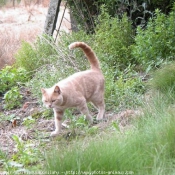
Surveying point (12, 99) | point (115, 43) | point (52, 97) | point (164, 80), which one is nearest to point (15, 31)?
point (115, 43)

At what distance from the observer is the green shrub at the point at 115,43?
834 centimetres

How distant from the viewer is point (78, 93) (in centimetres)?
588

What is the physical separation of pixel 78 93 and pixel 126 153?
219cm

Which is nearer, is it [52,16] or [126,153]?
[126,153]

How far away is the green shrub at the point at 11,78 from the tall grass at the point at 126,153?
4374 mm

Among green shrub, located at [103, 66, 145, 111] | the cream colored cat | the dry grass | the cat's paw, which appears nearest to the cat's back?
the cream colored cat

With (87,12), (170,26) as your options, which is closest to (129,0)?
(87,12)

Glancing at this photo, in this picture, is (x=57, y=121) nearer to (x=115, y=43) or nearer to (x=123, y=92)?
(x=123, y=92)

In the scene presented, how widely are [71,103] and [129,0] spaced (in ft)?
16.2

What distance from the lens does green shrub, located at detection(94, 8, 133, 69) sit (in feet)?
27.4

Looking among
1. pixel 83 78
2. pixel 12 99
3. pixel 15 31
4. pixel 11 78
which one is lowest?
pixel 12 99

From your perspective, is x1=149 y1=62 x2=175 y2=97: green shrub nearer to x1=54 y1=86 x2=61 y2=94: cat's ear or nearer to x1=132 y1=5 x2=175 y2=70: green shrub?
x1=132 y1=5 x2=175 y2=70: green shrub

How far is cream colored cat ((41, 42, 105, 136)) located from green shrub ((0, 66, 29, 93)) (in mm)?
2539

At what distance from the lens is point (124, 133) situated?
4.48 metres
